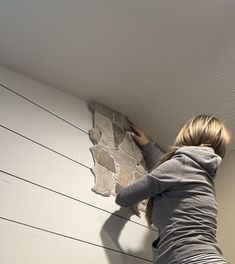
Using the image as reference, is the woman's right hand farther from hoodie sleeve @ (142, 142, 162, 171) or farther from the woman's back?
the woman's back

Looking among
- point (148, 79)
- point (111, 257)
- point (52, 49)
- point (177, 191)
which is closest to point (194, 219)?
point (177, 191)

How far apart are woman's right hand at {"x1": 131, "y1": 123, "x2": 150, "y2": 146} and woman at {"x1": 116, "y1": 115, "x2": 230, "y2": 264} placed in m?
0.49

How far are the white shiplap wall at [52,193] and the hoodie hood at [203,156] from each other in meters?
0.44

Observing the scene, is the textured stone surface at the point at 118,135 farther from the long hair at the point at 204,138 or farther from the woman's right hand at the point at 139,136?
the long hair at the point at 204,138

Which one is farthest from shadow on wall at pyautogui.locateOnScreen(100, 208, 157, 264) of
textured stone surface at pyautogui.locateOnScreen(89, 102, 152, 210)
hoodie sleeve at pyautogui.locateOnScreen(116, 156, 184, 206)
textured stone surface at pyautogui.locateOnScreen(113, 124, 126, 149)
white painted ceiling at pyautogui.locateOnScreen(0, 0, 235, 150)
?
white painted ceiling at pyautogui.locateOnScreen(0, 0, 235, 150)

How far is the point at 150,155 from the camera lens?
6.83 feet

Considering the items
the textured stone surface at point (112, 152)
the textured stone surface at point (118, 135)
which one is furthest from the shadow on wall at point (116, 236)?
the textured stone surface at point (118, 135)

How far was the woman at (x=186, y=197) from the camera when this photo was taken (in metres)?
1.33

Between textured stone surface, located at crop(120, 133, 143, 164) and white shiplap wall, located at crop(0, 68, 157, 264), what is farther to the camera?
textured stone surface, located at crop(120, 133, 143, 164)

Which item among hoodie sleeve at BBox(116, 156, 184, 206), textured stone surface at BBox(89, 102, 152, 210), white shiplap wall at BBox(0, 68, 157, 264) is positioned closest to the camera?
white shiplap wall at BBox(0, 68, 157, 264)

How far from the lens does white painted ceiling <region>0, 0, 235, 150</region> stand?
1499mm

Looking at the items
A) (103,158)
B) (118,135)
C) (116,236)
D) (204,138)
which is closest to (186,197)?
(204,138)

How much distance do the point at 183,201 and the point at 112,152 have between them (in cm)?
55

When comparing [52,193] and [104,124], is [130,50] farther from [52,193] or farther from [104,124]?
[52,193]
